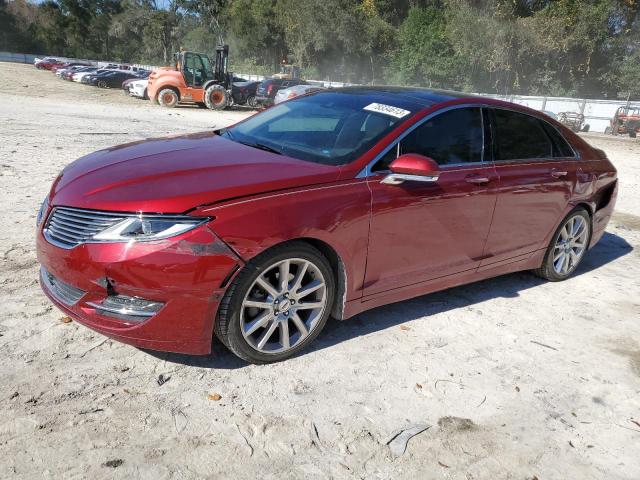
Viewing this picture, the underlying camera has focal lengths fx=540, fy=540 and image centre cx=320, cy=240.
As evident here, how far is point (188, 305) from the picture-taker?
9.28ft

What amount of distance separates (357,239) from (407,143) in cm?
79

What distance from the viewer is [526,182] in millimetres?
4348

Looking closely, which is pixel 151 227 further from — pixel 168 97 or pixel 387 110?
pixel 168 97

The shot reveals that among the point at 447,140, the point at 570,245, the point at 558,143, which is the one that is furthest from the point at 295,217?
the point at 570,245

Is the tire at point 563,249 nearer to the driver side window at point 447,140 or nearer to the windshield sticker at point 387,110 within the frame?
the driver side window at point 447,140

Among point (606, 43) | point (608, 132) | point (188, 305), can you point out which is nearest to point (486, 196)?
point (188, 305)

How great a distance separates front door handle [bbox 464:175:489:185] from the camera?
3.93 meters

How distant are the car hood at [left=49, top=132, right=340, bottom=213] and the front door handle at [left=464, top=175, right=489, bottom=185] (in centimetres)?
115

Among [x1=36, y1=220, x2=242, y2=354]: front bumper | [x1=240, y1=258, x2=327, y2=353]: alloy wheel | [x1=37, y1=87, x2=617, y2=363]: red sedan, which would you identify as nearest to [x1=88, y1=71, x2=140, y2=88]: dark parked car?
[x1=37, y1=87, x2=617, y2=363]: red sedan

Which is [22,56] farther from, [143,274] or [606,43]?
[143,274]

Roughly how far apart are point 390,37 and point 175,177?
6488cm

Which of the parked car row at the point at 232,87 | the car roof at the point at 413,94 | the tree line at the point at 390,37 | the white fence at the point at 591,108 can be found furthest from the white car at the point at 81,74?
the car roof at the point at 413,94

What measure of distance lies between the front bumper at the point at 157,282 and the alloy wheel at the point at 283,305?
0.25 m

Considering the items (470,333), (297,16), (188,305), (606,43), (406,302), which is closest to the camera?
(188,305)
